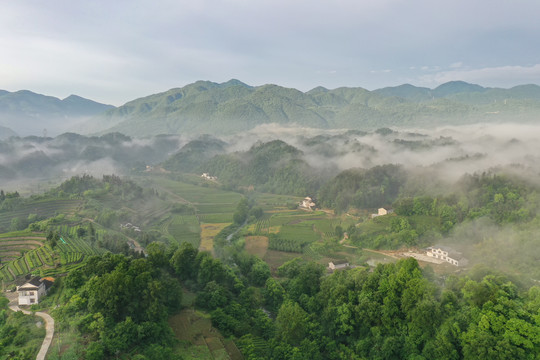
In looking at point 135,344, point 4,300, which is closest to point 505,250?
point 135,344

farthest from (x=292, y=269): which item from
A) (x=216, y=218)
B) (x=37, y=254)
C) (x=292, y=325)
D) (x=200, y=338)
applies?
(x=216, y=218)

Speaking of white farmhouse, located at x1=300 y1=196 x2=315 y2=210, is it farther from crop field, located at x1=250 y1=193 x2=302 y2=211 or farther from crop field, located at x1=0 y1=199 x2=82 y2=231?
crop field, located at x1=0 y1=199 x2=82 y2=231

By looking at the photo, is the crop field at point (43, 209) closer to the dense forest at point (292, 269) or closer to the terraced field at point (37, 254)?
the dense forest at point (292, 269)

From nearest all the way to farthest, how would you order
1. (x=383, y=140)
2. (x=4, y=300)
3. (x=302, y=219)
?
(x=4, y=300), (x=302, y=219), (x=383, y=140)

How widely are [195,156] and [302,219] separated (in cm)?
9533

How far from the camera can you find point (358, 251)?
57.4 metres

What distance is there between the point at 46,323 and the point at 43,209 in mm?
51633

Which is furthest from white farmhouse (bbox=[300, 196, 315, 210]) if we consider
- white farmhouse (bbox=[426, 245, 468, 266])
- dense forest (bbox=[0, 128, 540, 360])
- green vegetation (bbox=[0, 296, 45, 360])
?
green vegetation (bbox=[0, 296, 45, 360])

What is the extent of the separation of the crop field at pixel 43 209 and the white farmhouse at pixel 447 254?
2531 inches

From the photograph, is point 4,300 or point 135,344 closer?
point 135,344

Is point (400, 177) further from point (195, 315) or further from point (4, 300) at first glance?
point (4, 300)

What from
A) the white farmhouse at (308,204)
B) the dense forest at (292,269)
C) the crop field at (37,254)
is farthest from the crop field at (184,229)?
the white farmhouse at (308,204)

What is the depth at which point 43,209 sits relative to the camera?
67812mm

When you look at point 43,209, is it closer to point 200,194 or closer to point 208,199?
point 208,199
